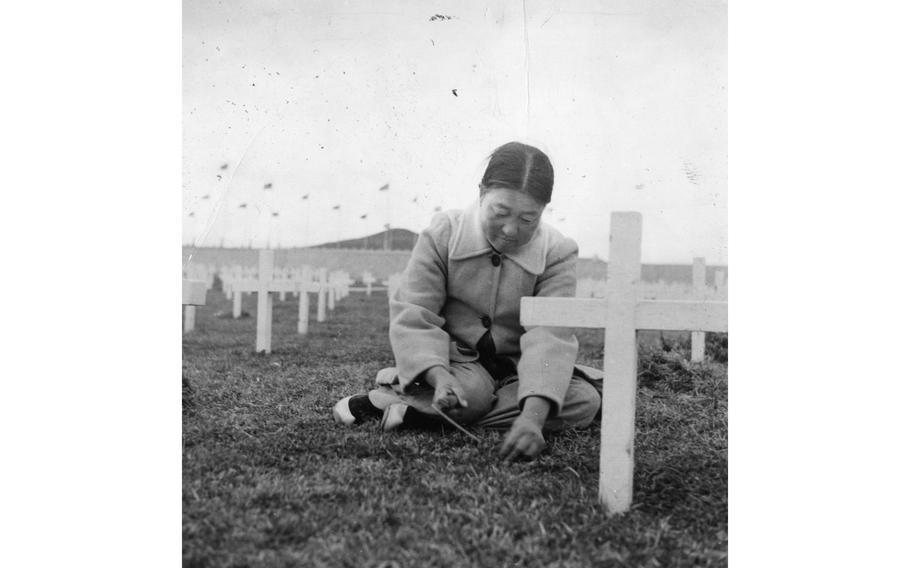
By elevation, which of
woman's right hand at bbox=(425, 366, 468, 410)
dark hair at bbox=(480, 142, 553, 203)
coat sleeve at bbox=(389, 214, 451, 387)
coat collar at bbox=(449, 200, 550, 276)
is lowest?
woman's right hand at bbox=(425, 366, 468, 410)

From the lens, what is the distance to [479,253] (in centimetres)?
296

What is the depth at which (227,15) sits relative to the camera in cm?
257

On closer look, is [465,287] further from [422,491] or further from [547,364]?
[422,491]

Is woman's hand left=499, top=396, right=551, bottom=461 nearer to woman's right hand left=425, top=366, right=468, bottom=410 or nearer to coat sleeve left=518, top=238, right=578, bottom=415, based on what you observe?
coat sleeve left=518, top=238, right=578, bottom=415

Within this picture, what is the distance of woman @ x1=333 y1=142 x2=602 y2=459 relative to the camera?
274 centimetres

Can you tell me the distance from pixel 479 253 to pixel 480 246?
0.03 m

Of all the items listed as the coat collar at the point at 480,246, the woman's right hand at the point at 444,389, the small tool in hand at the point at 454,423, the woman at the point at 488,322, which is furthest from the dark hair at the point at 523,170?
the small tool in hand at the point at 454,423

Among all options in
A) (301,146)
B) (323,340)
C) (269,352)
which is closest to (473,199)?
(301,146)

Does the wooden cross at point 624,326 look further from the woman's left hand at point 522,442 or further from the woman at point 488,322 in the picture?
the woman at point 488,322

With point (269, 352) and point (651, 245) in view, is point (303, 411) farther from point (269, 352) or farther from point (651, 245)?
point (269, 352)

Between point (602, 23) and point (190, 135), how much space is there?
4.47 feet

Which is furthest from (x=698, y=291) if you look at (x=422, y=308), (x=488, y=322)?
(x=422, y=308)

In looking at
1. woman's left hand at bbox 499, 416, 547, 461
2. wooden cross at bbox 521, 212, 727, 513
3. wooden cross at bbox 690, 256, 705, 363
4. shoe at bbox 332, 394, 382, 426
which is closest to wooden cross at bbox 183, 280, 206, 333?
shoe at bbox 332, 394, 382, 426

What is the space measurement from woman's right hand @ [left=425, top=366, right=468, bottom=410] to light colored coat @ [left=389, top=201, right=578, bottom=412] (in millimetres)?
68
